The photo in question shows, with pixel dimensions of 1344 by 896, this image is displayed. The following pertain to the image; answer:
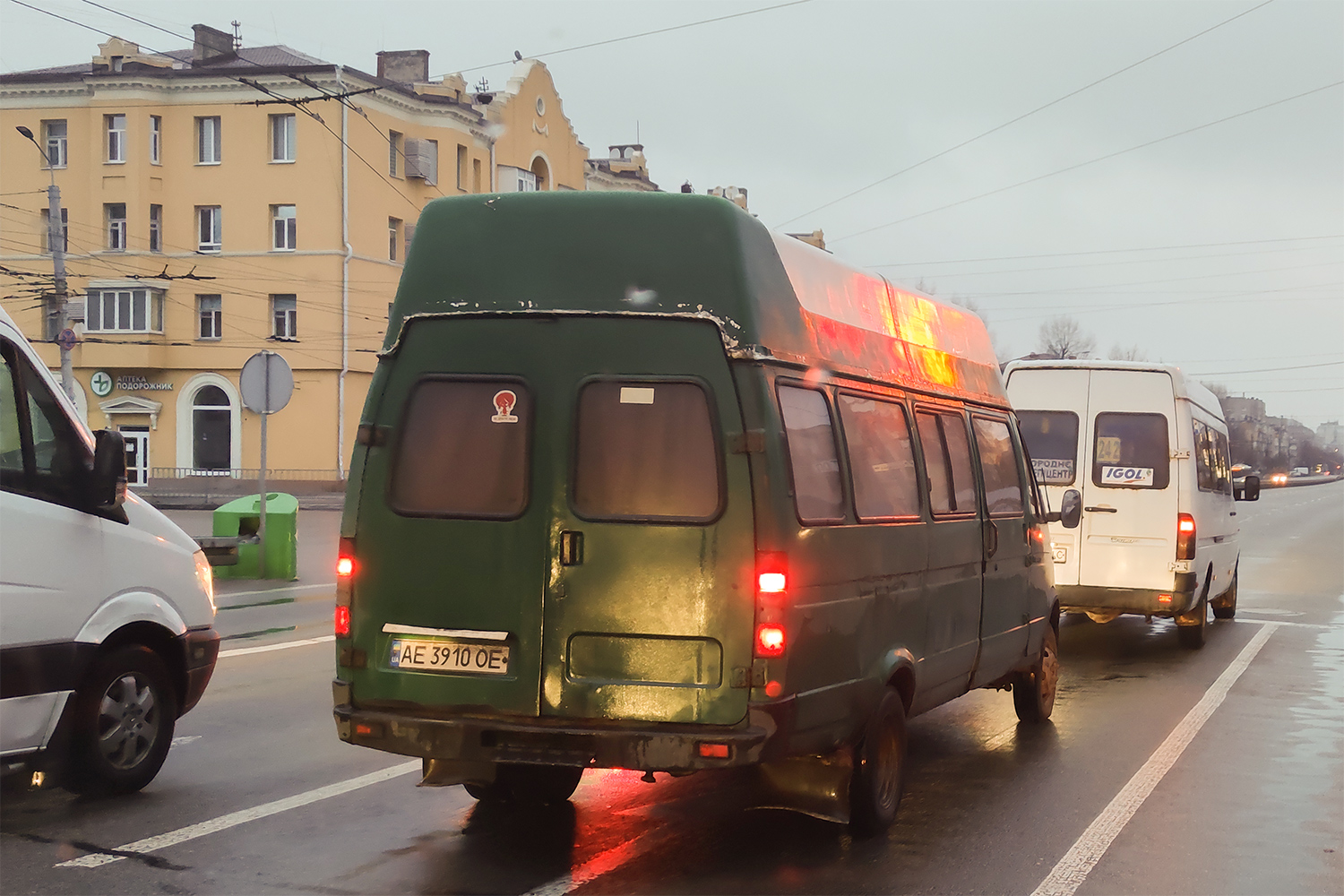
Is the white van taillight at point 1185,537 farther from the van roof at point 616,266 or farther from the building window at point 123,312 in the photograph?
the building window at point 123,312

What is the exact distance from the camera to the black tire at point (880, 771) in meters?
6.22

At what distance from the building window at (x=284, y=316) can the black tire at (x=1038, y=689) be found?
45586mm

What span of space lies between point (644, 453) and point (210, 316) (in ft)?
164

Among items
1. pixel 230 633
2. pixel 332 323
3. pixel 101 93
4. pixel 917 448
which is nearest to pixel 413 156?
pixel 332 323

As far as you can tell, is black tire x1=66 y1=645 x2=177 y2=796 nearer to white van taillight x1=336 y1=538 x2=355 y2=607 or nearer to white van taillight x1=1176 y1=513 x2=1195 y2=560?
white van taillight x1=336 y1=538 x2=355 y2=607

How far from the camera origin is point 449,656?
575 cm

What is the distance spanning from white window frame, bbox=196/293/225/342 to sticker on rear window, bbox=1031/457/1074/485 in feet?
143

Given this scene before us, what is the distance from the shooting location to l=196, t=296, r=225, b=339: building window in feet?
172

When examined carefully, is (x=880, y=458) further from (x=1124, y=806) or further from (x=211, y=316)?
(x=211, y=316)

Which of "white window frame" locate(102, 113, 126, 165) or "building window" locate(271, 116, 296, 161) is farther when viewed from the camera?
"white window frame" locate(102, 113, 126, 165)

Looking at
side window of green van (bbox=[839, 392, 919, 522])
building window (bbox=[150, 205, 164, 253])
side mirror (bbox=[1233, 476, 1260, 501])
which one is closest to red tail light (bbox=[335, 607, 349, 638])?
side window of green van (bbox=[839, 392, 919, 522])

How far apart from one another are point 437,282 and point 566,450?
0.93 meters

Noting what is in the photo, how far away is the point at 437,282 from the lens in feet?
19.7

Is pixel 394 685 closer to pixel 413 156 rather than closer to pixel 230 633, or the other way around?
pixel 230 633
